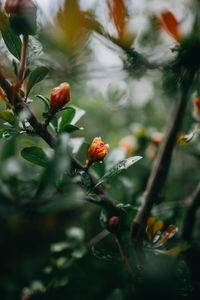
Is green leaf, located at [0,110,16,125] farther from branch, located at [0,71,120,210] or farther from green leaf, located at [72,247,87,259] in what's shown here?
green leaf, located at [72,247,87,259]

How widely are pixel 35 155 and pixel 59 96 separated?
0.46ft

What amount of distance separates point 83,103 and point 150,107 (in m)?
0.56

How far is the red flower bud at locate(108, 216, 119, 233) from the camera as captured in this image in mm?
525

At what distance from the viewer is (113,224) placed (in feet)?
1.72

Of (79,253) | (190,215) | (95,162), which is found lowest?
(79,253)

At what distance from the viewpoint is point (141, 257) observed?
0.56 meters

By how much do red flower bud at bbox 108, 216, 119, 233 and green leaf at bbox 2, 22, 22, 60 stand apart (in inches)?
17.3

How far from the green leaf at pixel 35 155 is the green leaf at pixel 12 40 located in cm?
21

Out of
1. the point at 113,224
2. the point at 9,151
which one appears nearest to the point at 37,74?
the point at 9,151

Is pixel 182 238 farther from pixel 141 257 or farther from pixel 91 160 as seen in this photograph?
pixel 91 160

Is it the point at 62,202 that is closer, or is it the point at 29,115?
the point at 62,202

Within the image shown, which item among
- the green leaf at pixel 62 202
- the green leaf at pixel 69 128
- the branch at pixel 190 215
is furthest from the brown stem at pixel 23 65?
the branch at pixel 190 215

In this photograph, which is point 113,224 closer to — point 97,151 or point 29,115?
point 97,151

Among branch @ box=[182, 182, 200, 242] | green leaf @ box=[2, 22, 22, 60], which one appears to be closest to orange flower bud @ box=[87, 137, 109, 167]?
green leaf @ box=[2, 22, 22, 60]
